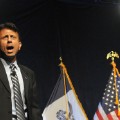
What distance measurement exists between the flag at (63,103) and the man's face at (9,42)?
149 cm

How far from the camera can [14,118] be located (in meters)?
1.59

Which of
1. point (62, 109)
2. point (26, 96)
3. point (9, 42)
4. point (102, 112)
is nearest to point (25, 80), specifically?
point (26, 96)

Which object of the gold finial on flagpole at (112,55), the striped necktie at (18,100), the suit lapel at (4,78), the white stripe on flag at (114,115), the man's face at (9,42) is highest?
the gold finial on flagpole at (112,55)

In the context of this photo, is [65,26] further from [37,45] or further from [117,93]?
[117,93]

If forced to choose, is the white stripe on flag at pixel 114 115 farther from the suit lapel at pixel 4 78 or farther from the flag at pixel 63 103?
the suit lapel at pixel 4 78

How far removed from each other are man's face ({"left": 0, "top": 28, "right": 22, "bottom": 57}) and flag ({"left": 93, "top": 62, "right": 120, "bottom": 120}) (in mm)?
1633

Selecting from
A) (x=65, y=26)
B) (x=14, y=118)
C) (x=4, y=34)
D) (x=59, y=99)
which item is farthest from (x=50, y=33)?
(x=14, y=118)

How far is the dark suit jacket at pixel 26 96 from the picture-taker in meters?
1.57

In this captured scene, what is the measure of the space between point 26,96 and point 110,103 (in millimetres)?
1645

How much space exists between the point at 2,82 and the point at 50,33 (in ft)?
5.86

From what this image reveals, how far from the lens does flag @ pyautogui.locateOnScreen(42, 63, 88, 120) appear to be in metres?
3.12

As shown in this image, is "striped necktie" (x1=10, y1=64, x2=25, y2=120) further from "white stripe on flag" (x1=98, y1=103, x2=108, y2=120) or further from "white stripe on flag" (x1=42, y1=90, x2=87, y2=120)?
"white stripe on flag" (x1=98, y1=103, x2=108, y2=120)

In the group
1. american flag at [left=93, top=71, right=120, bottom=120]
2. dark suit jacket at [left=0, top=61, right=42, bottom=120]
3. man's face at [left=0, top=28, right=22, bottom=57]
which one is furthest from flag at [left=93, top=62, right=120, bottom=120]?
man's face at [left=0, top=28, right=22, bottom=57]

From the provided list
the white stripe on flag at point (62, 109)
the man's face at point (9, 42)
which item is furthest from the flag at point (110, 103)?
the man's face at point (9, 42)
